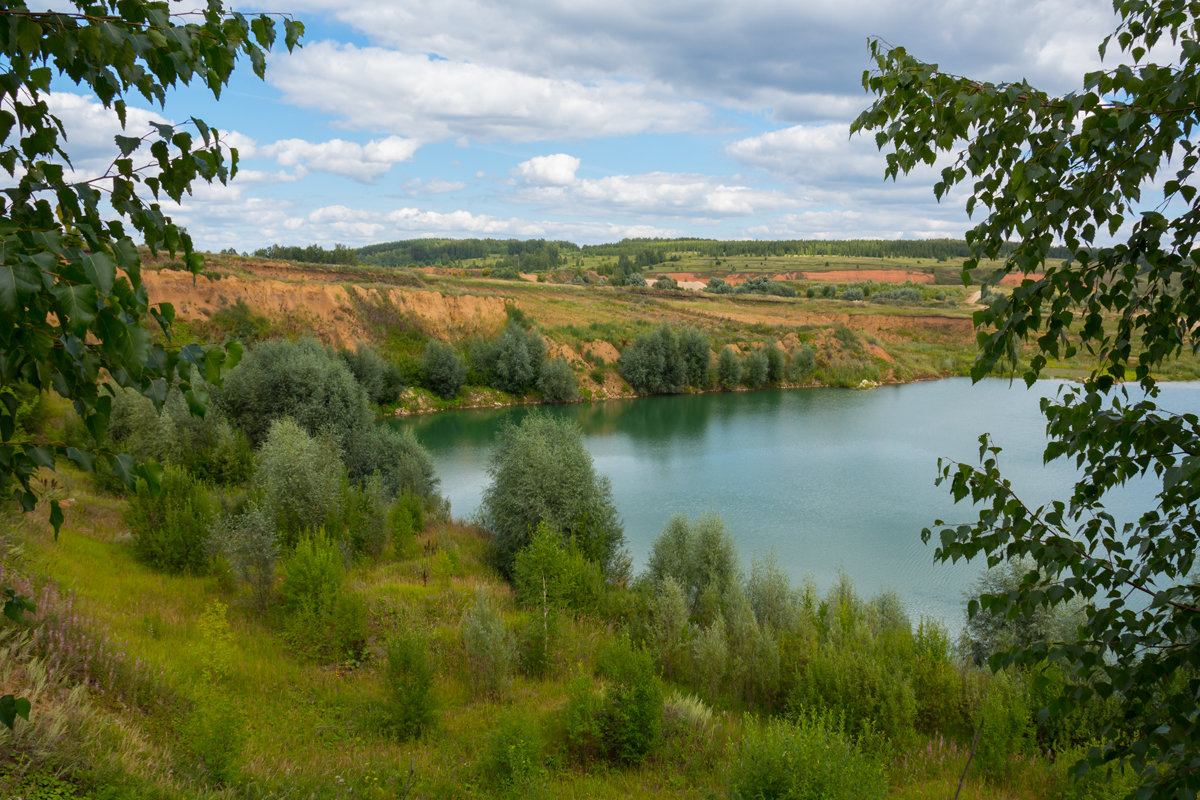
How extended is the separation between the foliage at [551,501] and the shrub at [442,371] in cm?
2809

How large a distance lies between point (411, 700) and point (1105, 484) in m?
6.94

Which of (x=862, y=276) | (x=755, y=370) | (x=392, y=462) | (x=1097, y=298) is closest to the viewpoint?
(x=1097, y=298)

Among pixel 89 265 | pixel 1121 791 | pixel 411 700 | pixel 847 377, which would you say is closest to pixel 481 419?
pixel 847 377

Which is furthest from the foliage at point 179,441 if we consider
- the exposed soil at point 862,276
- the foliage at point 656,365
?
the exposed soil at point 862,276

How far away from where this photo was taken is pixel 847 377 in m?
52.8

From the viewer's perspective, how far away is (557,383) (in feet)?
148

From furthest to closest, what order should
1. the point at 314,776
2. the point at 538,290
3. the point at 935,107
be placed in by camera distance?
the point at 538,290, the point at 314,776, the point at 935,107

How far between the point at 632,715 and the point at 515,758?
169cm

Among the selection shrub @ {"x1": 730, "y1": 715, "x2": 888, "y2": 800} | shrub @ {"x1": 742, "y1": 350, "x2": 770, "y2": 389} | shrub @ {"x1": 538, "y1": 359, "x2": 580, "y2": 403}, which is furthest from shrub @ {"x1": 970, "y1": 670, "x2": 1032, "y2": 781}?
shrub @ {"x1": 742, "y1": 350, "x2": 770, "y2": 389}

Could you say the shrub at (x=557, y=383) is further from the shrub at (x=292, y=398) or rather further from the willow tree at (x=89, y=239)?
the willow tree at (x=89, y=239)

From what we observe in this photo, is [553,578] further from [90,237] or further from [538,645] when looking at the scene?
[90,237]

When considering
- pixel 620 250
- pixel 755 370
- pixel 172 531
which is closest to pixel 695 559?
pixel 172 531

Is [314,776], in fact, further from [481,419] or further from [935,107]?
[481,419]

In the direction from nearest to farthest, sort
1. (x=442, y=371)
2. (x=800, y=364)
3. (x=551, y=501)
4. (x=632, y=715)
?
(x=632, y=715) → (x=551, y=501) → (x=442, y=371) → (x=800, y=364)
